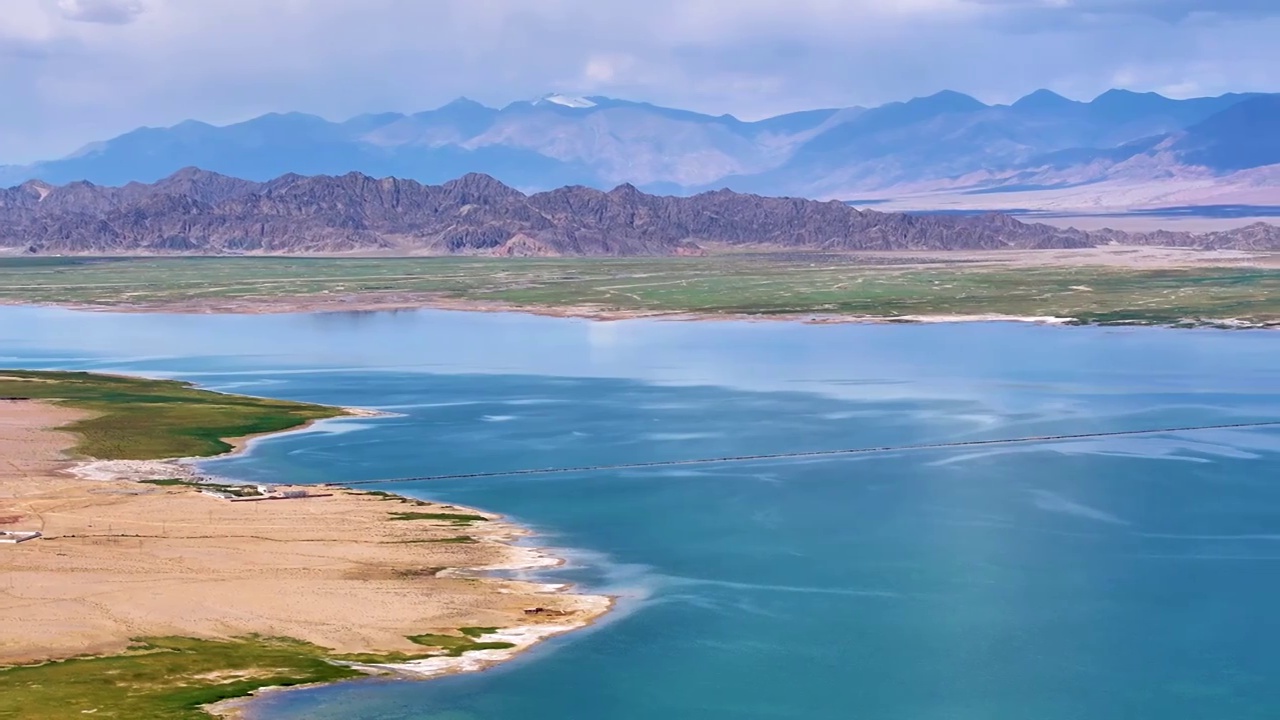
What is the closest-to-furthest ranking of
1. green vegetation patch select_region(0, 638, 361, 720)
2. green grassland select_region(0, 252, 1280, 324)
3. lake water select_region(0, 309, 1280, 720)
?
green vegetation patch select_region(0, 638, 361, 720) < lake water select_region(0, 309, 1280, 720) < green grassland select_region(0, 252, 1280, 324)

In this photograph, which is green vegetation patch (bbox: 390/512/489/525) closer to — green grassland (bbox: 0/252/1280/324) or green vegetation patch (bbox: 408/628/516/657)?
green vegetation patch (bbox: 408/628/516/657)

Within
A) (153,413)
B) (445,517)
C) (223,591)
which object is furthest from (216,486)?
(153,413)

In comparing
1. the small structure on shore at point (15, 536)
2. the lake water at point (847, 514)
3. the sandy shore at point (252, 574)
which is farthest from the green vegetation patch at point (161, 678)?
the small structure on shore at point (15, 536)

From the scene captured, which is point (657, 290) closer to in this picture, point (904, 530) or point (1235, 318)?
point (1235, 318)

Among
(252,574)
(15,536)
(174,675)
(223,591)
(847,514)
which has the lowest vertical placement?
(174,675)

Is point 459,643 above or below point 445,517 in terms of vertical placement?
below

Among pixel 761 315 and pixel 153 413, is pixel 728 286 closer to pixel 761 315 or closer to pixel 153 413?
pixel 761 315

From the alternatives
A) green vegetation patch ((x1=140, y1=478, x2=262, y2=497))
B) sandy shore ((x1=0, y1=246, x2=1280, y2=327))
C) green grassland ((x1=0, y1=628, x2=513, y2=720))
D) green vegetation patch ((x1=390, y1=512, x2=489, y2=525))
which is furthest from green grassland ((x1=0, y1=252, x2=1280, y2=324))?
green grassland ((x1=0, y1=628, x2=513, y2=720))
